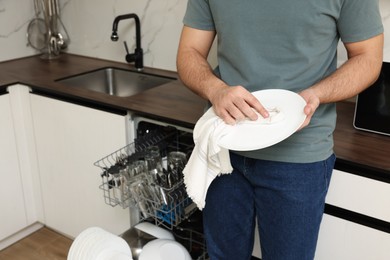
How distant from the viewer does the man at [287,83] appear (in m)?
1.17

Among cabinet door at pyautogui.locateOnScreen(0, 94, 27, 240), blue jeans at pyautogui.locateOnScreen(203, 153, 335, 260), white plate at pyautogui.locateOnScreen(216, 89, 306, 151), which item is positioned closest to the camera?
white plate at pyautogui.locateOnScreen(216, 89, 306, 151)

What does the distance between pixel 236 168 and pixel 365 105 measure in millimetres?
535

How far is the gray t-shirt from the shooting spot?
117 cm

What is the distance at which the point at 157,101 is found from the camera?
1.85 meters

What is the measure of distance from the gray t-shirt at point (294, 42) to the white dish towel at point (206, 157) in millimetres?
91

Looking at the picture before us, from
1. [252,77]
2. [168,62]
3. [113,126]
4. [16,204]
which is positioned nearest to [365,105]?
[252,77]

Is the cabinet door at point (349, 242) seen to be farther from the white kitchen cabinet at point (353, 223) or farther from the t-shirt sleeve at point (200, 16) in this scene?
the t-shirt sleeve at point (200, 16)

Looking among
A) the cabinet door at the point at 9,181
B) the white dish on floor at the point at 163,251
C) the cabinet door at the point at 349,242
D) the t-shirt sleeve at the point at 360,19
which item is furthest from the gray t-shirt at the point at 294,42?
the cabinet door at the point at 9,181

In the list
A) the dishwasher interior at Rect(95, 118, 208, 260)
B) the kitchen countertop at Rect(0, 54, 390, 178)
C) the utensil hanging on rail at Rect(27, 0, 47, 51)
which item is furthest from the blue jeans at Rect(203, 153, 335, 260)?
the utensil hanging on rail at Rect(27, 0, 47, 51)

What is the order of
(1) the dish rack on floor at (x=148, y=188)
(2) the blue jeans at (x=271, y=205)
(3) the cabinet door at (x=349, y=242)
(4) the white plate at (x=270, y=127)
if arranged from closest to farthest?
(4) the white plate at (x=270, y=127), (2) the blue jeans at (x=271, y=205), (3) the cabinet door at (x=349, y=242), (1) the dish rack on floor at (x=148, y=188)

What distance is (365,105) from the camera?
→ 1.53 metres

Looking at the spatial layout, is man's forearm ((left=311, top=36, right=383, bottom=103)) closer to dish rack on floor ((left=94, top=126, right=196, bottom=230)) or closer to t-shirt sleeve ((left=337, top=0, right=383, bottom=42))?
t-shirt sleeve ((left=337, top=0, right=383, bottom=42))

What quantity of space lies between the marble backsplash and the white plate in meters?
1.16

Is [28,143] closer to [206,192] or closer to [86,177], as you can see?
[86,177]
